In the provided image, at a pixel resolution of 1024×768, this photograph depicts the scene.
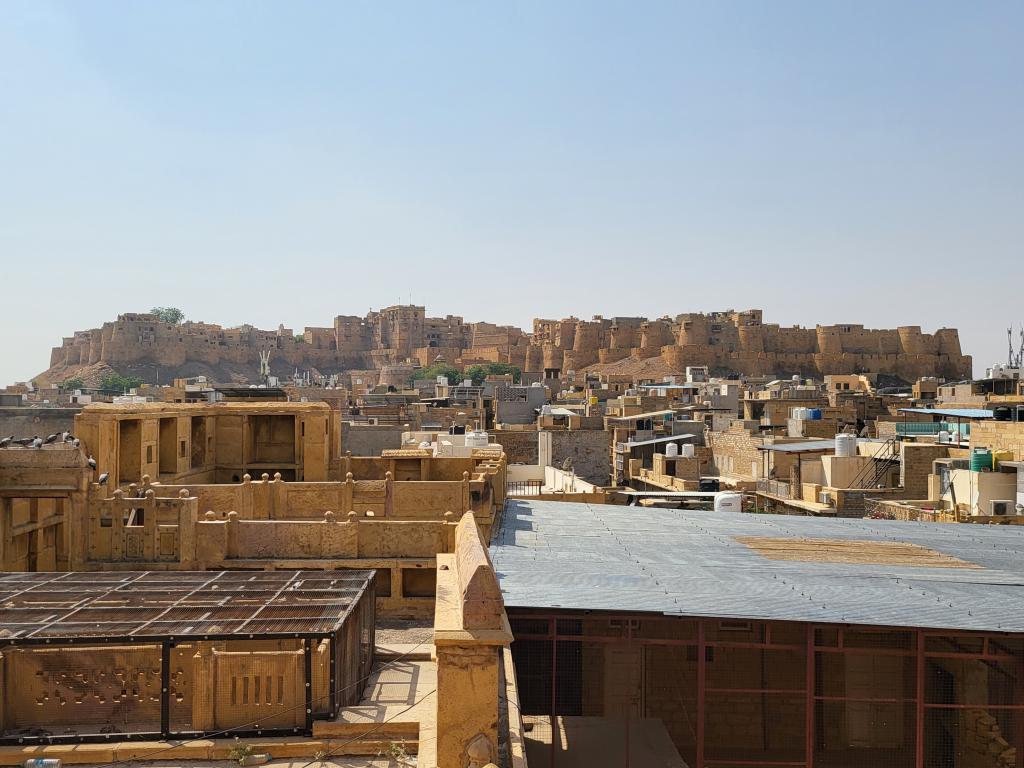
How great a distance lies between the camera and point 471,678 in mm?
5633

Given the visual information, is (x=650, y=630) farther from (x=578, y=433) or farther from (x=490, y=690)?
(x=578, y=433)

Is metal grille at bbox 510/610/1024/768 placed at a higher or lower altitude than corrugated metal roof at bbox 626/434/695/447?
lower

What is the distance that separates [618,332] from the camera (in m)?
84.1

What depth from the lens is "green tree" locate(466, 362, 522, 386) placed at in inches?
3182

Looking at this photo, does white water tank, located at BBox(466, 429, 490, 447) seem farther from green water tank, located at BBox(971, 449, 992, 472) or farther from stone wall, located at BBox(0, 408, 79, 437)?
green water tank, located at BBox(971, 449, 992, 472)

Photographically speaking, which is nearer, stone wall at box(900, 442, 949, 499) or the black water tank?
stone wall at box(900, 442, 949, 499)

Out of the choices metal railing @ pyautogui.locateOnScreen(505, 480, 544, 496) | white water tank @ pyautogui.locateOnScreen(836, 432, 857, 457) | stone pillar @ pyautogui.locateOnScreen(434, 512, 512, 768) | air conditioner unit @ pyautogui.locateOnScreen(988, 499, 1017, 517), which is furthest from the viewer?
white water tank @ pyautogui.locateOnScreen(836, 432, 857, 457)

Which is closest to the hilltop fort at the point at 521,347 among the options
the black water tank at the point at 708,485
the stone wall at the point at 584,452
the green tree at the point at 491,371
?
the green tree at the point at 491,371

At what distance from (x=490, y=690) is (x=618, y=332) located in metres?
79.4

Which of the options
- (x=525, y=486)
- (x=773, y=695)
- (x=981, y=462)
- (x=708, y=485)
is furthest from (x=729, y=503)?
(x=708, y=485)

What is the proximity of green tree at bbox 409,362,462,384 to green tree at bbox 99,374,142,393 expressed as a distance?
2333 centimetres

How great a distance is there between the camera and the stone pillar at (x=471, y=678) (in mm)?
5598

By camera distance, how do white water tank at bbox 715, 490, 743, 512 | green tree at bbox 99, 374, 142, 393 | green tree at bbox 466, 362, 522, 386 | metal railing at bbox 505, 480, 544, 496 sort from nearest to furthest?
white water tank at bbox 715, 490, 743, 512 < metal railing at bbox 505, 480, 544, 496 < green tree at bbox 99, 374, 142, 393 < green tree at bbox 466, 362, 522, 386

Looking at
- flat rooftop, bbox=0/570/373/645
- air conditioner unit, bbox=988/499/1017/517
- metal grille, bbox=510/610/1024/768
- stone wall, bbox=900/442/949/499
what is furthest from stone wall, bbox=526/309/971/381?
flat rooftop, bbox=0/570/373/645
